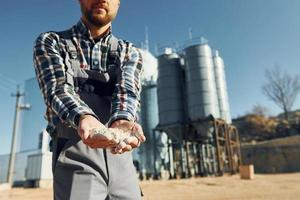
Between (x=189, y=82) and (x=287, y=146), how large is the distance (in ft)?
46.9

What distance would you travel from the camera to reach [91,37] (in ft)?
4.95

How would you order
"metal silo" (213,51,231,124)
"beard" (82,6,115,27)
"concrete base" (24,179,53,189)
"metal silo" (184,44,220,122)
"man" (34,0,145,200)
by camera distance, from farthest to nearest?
"metal silo" (213,51,231,124) → "metal silo" (184,44,220,122) → "concrete base" (24,179,53,189) → "beard" (82,6,115,27) → "man" (34,0,145,200)

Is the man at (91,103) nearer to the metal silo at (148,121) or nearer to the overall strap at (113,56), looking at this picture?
the overall strap at (113,56)

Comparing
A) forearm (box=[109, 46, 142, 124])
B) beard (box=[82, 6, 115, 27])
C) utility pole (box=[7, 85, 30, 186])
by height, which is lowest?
forearm (box=[109, 46, 142, 124])

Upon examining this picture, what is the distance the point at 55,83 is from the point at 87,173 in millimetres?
411

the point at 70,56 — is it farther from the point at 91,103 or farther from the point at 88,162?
the point at 88,162

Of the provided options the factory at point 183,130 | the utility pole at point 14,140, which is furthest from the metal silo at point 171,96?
the utility pole at point 14,140

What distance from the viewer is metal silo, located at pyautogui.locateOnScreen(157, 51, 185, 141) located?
76.4 ft

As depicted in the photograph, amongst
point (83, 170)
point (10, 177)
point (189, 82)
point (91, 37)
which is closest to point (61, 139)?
point (83, 170)

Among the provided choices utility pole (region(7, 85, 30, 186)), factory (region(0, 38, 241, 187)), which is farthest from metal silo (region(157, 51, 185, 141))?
utility pole (region(7, 85, 30, 186))

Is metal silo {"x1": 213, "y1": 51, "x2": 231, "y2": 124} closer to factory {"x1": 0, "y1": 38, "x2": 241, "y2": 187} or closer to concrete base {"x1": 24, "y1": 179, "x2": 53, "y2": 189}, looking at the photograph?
factory {"x1": 0, "y1": 38, "x2": 241, "y2": 187}

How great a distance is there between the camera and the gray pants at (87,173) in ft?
3.67

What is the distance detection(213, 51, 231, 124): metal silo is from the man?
23.1m

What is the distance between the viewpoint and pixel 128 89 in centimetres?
136
